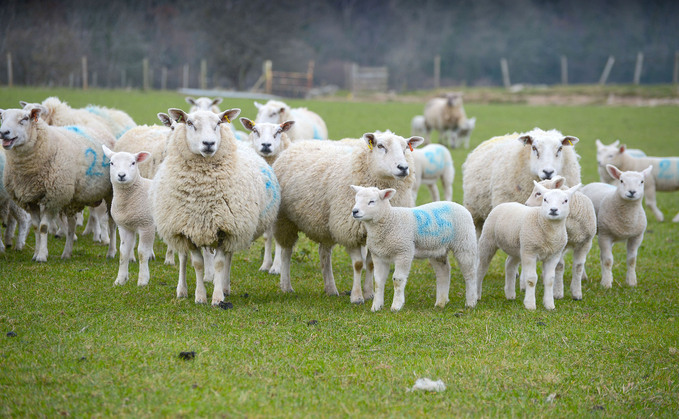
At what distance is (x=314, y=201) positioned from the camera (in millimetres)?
7434

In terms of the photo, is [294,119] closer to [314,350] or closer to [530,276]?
[530,276]

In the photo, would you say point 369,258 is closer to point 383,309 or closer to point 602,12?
point 383,309

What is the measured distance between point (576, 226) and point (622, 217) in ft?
3.64

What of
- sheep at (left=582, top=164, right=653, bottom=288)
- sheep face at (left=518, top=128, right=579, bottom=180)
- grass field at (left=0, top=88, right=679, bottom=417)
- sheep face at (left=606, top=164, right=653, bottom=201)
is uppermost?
sheep face at (left=518, top=128, right=579, bottom=180)

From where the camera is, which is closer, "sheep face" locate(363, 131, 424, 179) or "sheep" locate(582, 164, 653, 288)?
"sheep face" locate(363, 131, 424, 179)

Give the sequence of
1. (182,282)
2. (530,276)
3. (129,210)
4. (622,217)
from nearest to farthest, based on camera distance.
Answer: (530,276) < (182,282) < (129,210) < (622,217)

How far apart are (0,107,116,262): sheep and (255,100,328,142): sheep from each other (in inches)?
116

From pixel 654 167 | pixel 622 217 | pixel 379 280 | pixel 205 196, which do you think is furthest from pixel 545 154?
pixel 654 167

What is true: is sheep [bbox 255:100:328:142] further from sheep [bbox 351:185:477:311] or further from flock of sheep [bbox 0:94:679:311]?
sheep [bbox 351:185:477:311]

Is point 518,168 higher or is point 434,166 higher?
point 518,168

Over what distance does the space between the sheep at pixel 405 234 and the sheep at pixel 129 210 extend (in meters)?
2.42

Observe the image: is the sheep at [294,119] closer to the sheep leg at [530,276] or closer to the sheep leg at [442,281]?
the sheep leg at [442,281]

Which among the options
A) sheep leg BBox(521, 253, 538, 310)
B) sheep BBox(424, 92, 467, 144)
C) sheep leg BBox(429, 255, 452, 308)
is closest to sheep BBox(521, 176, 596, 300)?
sheep leg BBox(521, 253, 538, 310)

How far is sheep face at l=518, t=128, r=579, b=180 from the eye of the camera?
310 inches
